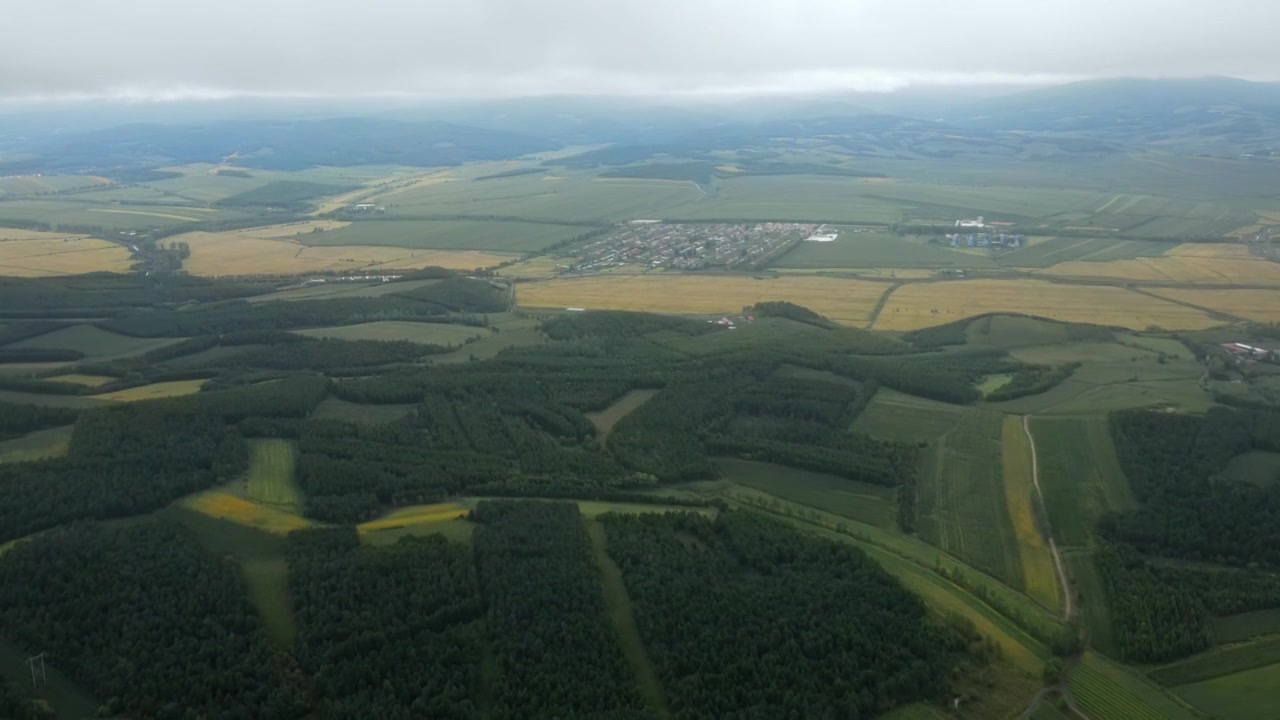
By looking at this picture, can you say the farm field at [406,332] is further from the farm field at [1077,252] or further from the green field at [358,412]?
the farm field at [1077,252]

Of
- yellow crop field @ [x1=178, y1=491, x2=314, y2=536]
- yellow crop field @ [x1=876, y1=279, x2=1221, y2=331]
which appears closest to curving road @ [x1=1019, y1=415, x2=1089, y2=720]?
yellow crop field @ [x1=876, y1=279, x2=1221, y2=331]

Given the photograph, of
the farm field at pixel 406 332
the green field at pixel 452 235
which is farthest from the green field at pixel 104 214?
the farm field at pixel 406 332

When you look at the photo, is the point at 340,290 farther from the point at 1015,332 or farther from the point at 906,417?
the point at 1015,332

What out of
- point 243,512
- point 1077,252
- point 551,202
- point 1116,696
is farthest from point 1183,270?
point 551,202

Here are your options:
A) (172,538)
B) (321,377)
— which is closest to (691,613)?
(172,538)

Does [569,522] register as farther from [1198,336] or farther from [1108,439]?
[1198,336]
